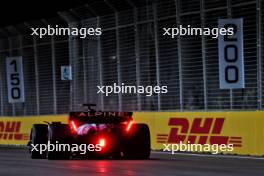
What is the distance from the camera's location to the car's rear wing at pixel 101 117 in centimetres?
1977

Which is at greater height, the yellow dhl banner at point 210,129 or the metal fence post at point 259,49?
the metal fence post at point 259,49

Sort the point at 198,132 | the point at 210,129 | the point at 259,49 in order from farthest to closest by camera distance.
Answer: the point at 198,132 < the point at 210,129 < the point at 259,49

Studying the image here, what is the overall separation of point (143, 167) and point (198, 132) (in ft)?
19.8

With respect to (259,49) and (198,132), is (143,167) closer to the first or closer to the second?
(198,132)

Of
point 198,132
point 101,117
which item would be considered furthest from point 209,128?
point 101,117

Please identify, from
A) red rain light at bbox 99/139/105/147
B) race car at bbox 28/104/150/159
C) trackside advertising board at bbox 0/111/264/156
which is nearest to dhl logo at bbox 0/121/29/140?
trackside advertising board at bbox 0/111/264/156

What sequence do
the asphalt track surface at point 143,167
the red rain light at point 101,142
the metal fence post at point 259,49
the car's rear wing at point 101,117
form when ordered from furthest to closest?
the metal fence post at point 259,49
the car's rear wing at point 101,117
the red rain light at point 101,142
the asphalt track surface at point 143,167

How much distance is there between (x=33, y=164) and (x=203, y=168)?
4.17 meters

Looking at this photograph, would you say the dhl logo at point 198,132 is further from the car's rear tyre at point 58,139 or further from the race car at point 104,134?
the car's rear tyre at point 58,139

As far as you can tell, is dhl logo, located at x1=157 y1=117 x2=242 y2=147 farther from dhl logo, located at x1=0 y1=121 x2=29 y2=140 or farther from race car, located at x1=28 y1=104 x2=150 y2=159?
dhl logo, located at x1=0 y1=121 x2=29 y2=140

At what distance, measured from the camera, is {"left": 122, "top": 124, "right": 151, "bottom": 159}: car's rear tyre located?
65.0 feet

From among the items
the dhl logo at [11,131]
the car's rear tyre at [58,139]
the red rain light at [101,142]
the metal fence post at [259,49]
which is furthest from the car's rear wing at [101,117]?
the dhl logo at [11,131]

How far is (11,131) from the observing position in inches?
1267

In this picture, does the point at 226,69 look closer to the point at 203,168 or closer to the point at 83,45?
the point at 203,168
